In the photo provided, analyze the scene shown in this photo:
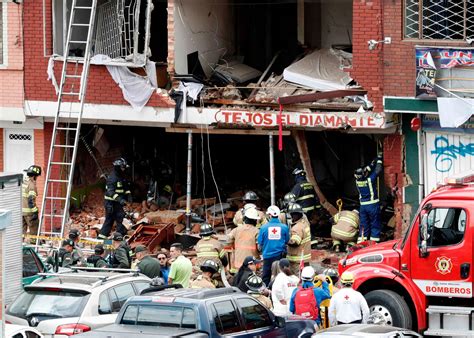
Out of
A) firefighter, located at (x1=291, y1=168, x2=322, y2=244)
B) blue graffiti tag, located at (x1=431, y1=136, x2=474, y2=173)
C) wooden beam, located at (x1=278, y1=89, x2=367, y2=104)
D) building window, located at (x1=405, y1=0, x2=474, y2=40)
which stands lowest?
firefighter, located at (x1=291, y1=168, x2=322, y2=244)

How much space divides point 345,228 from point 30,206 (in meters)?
6.19

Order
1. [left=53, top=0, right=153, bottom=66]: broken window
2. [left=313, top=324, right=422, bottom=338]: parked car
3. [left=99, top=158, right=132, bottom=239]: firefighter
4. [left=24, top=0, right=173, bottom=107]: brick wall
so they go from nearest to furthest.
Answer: [left=313, top=324, right=422, bottom=338]: parked car
[left=99, top=158, right=132, bottom=239]: firefighter
[left=24, top=0, right=173, bottom=107]: brick wall
[left=53, top=0, right=153, bottom=66]: broken window

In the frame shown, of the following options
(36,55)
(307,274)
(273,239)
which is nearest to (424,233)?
(307,274)

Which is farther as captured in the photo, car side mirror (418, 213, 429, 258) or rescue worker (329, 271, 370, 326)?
car side mirror (418, 213, 429, 258)

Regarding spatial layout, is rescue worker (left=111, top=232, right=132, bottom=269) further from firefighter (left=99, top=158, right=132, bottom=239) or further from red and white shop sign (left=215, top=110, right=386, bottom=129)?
red and white shop sign (left=215, top=110, right=386, bottom=129)

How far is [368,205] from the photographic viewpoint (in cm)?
2453

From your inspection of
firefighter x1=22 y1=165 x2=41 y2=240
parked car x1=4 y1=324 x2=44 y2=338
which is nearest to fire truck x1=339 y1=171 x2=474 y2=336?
parked car x1=4 y1=324 x2=44 y2=338

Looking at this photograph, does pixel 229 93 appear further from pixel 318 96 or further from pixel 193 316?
pixel 193 316

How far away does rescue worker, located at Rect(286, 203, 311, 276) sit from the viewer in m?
21.8

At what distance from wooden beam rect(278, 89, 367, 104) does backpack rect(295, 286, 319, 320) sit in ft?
23.0

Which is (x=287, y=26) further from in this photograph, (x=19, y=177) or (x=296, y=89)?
(x=19, y=177)

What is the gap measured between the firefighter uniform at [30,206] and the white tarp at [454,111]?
7987 millimetres

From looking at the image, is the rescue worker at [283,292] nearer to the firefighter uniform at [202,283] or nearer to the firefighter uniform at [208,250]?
the firefighter uniform at [202,283]

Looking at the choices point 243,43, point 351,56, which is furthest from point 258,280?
point 243,43
